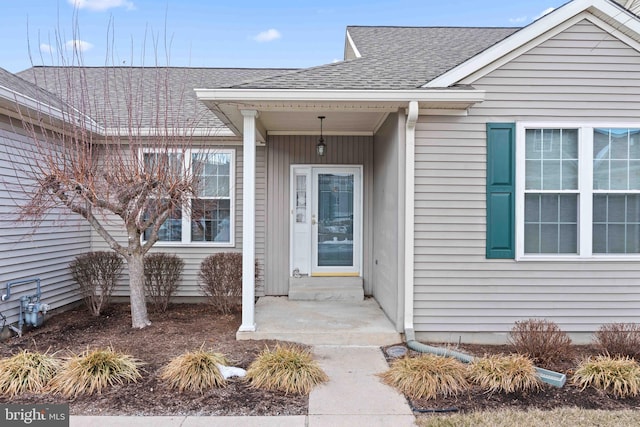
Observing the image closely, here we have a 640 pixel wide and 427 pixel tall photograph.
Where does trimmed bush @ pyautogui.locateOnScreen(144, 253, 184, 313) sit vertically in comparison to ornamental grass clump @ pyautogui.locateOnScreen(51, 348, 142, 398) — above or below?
above

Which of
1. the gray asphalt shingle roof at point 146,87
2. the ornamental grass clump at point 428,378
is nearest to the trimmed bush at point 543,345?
the ornamental grass clump at point 428,378

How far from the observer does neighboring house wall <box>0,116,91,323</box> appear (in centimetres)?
502

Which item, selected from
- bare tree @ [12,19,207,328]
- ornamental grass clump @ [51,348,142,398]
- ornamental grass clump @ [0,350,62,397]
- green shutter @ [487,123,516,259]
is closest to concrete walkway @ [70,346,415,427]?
ornamental grass clump @ [51,348,142,398]

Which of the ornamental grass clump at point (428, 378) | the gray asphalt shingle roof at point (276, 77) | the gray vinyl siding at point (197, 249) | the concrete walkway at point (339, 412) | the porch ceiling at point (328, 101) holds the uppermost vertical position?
the gray asphalt shingle roof at point (276, 77)

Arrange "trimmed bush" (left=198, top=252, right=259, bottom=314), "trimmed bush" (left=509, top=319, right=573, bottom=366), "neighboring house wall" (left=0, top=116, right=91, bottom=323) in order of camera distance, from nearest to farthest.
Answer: "trimmed bush" (left=509, top=319, right=573, bottom=366), "neighboring house wall" (left=0, top=116, right=91, bottom=323), "trimmed bush" (left=198, top=252, right=259, bottom=314)

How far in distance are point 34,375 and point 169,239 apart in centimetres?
350

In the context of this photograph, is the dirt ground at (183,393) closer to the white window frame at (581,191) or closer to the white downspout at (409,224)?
the white downspout at (409,224)

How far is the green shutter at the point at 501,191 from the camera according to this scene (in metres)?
4.75

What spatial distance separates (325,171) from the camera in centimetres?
691

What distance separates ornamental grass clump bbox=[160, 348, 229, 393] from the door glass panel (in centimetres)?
355

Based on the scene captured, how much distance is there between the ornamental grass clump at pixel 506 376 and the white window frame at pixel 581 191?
1.60 metres

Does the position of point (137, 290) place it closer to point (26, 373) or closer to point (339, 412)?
point (26, 373)

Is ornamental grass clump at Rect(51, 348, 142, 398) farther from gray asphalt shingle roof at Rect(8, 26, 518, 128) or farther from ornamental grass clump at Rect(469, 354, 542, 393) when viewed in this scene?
ornamental grass clump at Rect(469, 354, 542, 393)

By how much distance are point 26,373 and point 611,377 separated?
5201mm
